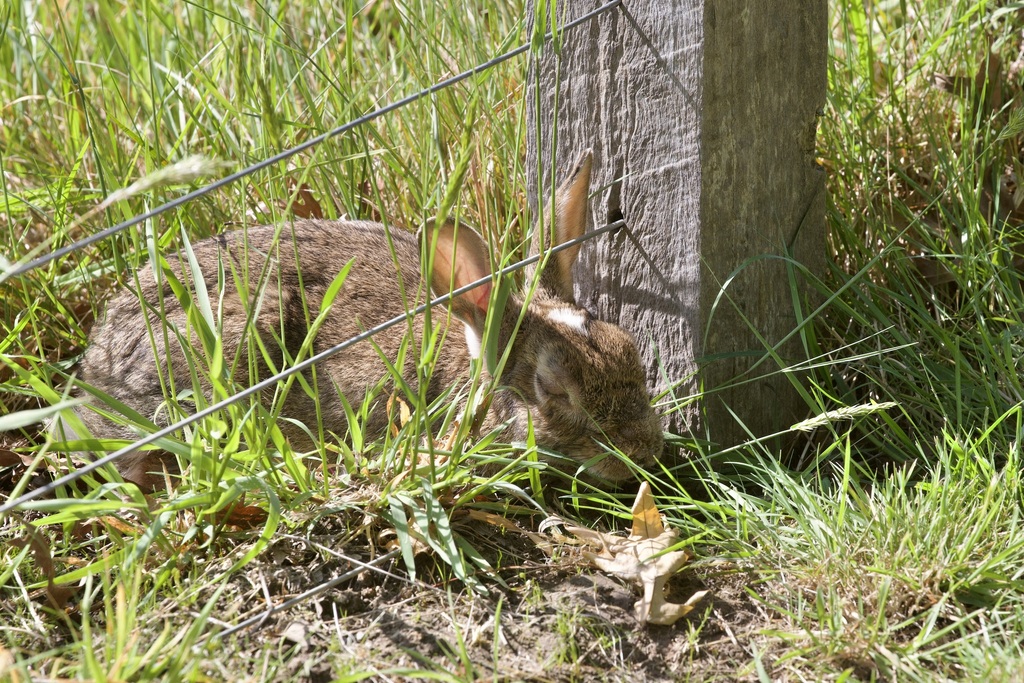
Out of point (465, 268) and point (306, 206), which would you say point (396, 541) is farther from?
point (306, 206)

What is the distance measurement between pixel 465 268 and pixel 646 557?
3.60 feet

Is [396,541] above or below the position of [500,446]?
below

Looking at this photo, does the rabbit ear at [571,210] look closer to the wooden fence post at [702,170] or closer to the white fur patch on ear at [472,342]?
the wooden fence post at [702,170]

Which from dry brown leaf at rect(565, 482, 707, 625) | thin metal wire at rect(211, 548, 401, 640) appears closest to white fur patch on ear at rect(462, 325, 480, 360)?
dry brown leaf at rect(565, 482, 707, 625)

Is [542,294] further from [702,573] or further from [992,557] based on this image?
[992,557]

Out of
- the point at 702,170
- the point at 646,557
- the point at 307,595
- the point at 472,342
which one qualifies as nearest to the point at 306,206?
the point at 472,342

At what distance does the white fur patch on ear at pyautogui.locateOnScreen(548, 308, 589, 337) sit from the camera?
11.2 feet

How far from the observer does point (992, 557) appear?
2.59m

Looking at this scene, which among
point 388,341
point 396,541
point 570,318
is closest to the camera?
point 396,541

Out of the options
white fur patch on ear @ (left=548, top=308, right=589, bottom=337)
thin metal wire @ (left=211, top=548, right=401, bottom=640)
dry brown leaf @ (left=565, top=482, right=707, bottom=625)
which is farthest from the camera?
white fur patch on ear @ (left=548, top=308, right=589, bottom=337)

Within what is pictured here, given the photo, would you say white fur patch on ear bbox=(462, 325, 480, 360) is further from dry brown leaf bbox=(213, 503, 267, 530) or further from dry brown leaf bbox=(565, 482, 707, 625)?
dry brown leaf bbox=(213, 503, 267, 530)

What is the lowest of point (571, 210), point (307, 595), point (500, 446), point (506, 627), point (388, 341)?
point (506, 627)

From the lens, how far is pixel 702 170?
10.3 feet

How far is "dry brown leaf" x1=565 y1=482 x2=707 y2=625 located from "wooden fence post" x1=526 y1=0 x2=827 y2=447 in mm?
426
